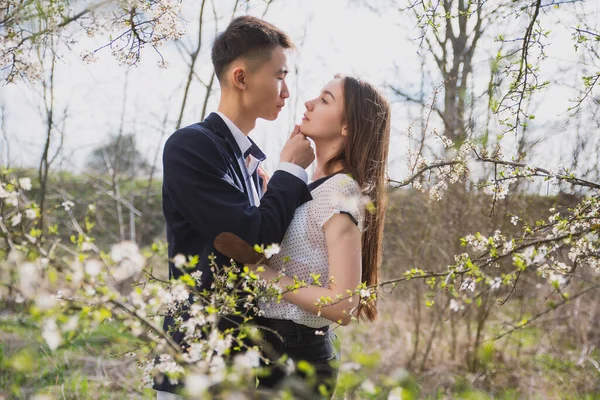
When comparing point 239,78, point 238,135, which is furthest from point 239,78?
point 238,135

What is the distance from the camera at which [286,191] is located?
5.80 ft

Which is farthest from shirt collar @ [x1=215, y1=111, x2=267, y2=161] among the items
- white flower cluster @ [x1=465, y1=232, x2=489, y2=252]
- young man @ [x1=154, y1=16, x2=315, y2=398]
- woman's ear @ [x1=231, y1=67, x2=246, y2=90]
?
white flower cluster @ [x1=465, y1=232, x2=489, y2=252]

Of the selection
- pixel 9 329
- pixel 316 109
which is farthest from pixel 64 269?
pixel 9 329

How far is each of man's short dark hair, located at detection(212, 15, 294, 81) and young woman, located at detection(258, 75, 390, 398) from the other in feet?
0.84

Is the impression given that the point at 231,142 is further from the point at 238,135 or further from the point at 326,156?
the point at 326,156

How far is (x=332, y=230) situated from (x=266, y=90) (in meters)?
0.58

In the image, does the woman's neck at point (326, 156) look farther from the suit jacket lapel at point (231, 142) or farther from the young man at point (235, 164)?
the suit jacket lapel at point (231, 142)

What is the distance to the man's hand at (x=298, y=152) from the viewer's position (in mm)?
1886

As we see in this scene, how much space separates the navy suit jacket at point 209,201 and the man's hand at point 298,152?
0.29 ft

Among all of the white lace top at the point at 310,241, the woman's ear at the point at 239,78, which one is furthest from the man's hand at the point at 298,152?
the woman's ear at the point at 239,78

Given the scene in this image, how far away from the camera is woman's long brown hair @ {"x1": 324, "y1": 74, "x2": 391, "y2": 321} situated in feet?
6.70

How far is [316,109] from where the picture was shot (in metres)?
2.09

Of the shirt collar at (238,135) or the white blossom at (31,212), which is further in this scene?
the shirt collar at (238,135)

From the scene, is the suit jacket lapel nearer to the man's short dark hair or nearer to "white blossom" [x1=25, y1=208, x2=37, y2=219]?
the man's short dark hair
